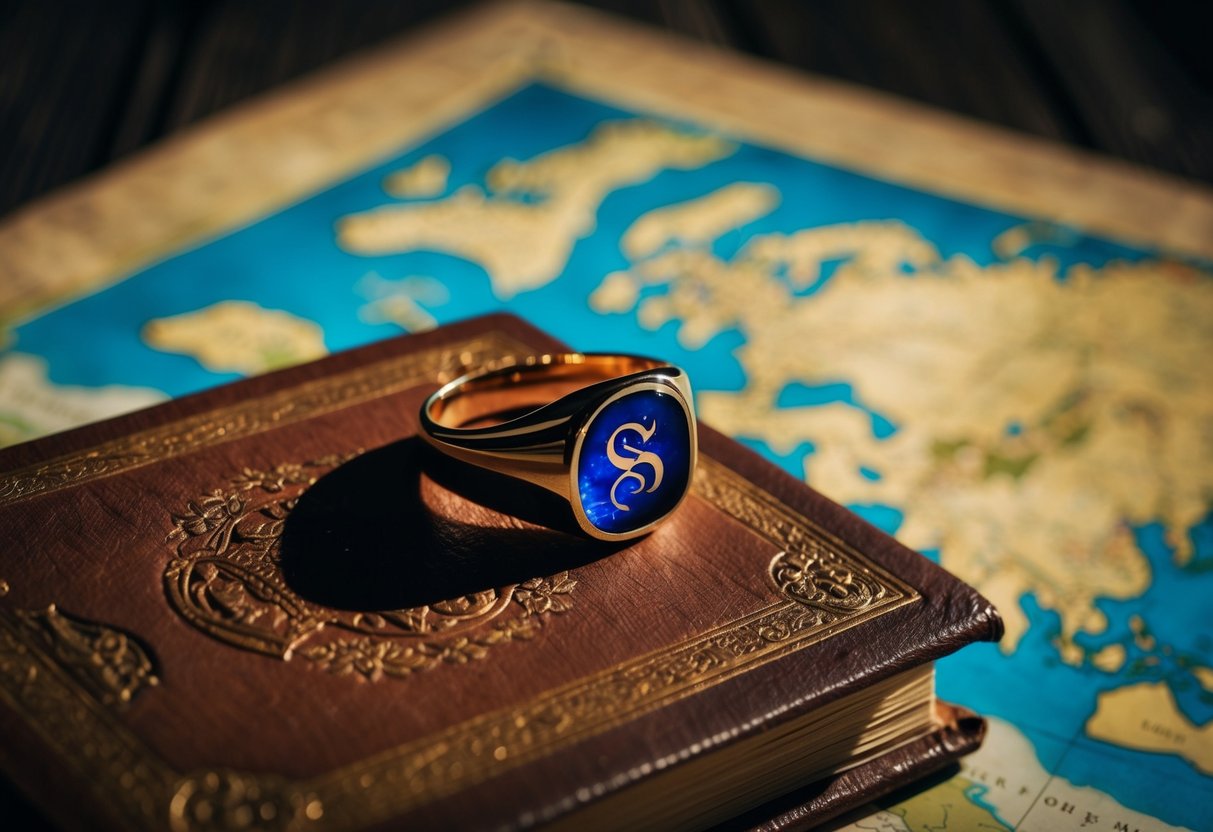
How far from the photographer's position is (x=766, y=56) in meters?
3.42

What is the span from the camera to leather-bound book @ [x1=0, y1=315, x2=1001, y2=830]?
1.04 metres

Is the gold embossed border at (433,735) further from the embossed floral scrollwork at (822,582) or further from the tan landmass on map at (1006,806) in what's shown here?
the tan landmass on map at (1006,806)

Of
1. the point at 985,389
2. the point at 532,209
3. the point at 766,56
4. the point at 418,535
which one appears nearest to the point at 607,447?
the point at 418,535

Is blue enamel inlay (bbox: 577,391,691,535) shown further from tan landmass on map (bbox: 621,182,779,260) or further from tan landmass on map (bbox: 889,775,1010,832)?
tan landmass on map (bbox: 621,182,779,260)

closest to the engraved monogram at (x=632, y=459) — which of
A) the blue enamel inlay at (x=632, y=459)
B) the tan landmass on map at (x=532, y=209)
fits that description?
the blue enamel inlay at (x=632, y=459)

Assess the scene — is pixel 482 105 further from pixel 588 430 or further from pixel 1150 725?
pixel 1150 725

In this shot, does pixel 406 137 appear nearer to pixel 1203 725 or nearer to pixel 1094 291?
pixel 1094 291

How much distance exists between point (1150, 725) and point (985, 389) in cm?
75

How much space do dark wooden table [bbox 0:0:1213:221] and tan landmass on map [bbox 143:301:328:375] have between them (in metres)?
0.76

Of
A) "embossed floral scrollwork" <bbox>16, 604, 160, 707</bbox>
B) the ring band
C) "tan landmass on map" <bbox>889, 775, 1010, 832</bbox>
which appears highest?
the ring band

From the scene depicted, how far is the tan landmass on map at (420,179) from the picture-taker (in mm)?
2609

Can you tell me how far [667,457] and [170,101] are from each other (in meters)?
2.20

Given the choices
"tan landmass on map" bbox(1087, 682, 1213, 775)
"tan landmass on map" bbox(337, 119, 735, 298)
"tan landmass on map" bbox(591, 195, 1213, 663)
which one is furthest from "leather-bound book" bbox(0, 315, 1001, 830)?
"tan landmass on map" bbox(337, 119, 735, 298)

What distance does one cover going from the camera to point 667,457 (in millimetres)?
1323
